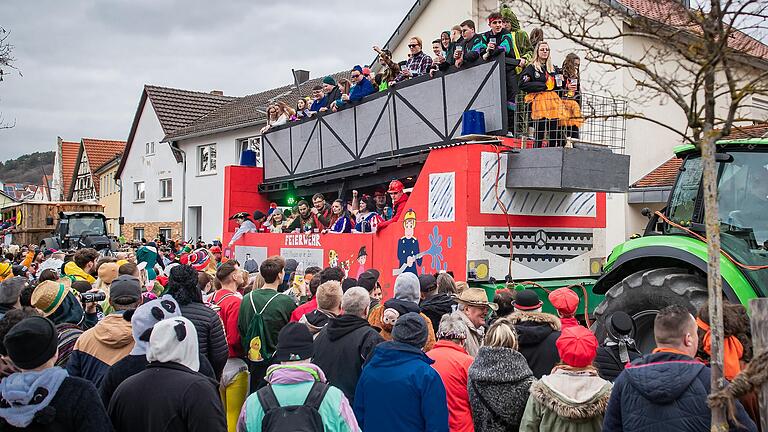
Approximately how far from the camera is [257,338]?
20.5 ft

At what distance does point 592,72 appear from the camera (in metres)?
17.2

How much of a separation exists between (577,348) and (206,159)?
91.7 feet

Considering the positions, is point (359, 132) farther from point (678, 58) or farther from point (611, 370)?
point (678, 58)

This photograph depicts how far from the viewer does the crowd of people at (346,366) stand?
3502 mm

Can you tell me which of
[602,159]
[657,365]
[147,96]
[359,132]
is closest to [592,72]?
[359,132]

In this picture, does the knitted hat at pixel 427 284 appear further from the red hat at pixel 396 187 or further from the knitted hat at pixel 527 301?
the red hat at pixel 396 187

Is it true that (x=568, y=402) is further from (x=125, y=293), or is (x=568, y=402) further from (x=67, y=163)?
(x=67, y=163)

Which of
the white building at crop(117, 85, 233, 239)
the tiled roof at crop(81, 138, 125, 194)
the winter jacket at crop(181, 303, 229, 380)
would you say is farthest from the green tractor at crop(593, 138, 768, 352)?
the tiled roof at crop(81, 138, 125, 194)

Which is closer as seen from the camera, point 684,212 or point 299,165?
point 684,212

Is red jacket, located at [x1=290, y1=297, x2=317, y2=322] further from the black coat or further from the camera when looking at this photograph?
the black coat

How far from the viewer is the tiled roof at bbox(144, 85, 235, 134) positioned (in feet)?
112

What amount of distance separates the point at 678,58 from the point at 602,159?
6350 mm

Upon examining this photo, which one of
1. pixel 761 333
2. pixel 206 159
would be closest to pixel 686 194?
pixel 761 333

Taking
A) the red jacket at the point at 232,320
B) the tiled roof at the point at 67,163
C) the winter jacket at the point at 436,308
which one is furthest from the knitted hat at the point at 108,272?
the tiled roof at the point at 67,163
